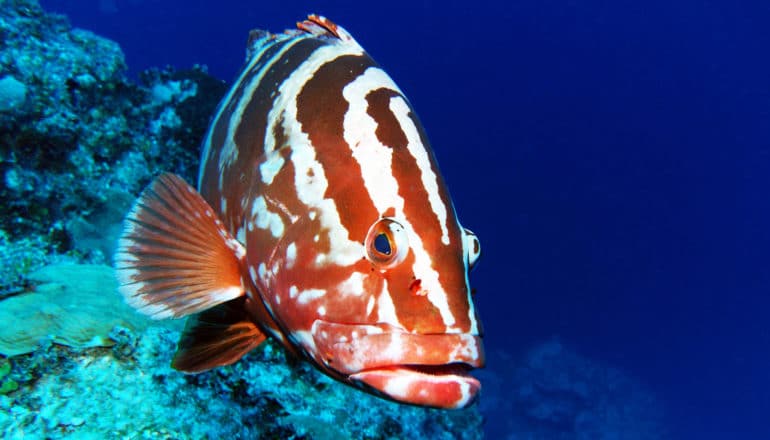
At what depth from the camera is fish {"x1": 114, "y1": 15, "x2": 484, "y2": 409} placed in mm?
1757

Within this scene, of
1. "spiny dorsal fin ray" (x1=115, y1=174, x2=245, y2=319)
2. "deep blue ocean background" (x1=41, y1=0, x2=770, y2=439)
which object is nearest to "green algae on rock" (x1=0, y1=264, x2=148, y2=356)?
"spiny dorsal fin ray" (x1=115, y1=174, x2=245, y2=319)

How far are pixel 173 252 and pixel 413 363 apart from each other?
55.4 inches

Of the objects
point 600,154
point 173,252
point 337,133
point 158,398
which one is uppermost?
point 600,154

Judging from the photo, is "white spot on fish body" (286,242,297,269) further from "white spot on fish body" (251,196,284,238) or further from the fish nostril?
the fish nostril

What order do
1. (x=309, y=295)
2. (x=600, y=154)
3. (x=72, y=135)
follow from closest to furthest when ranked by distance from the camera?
(x=309, y=295) → (x=72, y=135) → (x=600, y=154)

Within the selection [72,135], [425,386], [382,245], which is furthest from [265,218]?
[72,135]

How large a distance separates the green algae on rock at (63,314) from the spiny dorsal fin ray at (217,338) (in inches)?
19.8

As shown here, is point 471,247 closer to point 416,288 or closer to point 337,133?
point 416,288

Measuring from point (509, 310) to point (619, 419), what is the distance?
31.4 ft

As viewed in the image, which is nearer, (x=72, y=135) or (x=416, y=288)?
(x=416, y=288)

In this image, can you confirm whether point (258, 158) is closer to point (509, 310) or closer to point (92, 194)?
point (92, 194)

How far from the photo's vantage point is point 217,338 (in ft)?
9.14

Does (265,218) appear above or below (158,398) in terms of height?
above

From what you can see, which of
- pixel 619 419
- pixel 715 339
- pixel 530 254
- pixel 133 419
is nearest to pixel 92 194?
pixel 133 419
